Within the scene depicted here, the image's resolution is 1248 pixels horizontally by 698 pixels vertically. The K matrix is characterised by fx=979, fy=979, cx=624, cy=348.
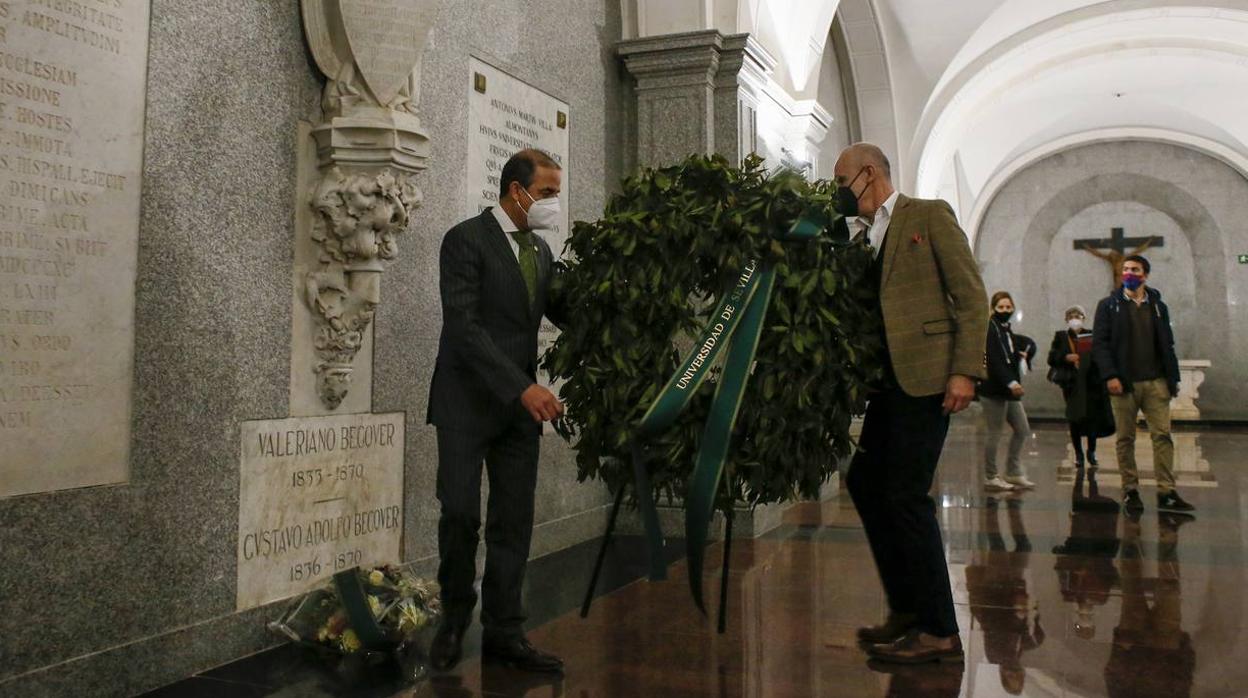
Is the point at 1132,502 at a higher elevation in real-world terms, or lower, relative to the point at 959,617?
higher

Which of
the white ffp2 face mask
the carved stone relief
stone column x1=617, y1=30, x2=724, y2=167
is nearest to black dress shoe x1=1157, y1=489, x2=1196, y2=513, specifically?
stone column x1=617, y1=30, x2=724, y2=167

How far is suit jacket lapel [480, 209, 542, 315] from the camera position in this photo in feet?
10.4

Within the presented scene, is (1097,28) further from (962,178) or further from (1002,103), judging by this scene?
(962,178)

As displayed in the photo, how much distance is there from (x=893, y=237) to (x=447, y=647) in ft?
6.40

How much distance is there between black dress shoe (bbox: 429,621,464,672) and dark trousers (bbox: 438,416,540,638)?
1.2 inches

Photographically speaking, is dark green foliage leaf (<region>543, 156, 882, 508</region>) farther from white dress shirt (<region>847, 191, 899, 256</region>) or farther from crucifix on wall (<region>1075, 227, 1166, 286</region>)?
crucifix on wall (<region>1075, 227, 1166, 286</region>)

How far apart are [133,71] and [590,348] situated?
1.59m

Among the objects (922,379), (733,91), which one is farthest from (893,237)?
(733,91)

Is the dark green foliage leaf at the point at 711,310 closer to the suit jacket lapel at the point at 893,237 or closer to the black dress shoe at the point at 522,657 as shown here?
the suit jacket lapel at the point at 893,237

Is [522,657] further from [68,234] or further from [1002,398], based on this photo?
[1002,398]

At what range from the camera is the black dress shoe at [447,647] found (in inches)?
121

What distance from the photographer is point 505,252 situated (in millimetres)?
3166

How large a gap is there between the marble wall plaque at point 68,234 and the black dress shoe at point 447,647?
1.09 metres

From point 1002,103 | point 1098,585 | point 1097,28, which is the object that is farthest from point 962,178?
point 1098,585
